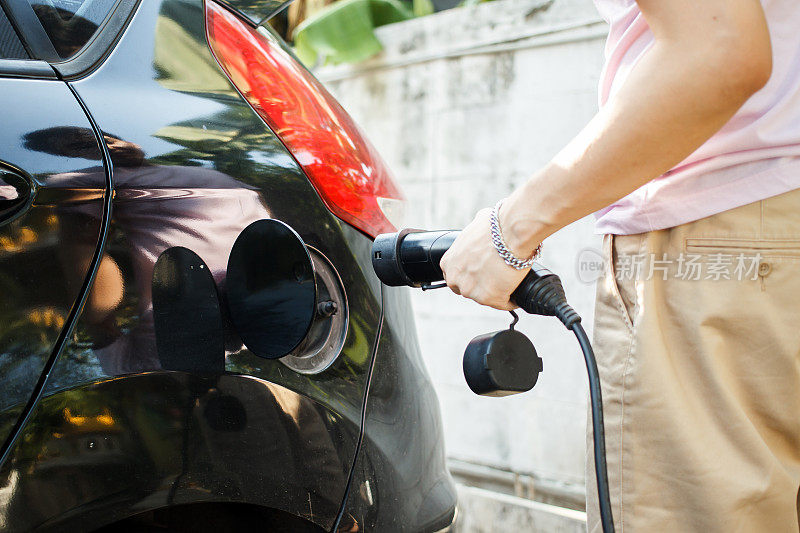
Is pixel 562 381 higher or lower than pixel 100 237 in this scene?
lower

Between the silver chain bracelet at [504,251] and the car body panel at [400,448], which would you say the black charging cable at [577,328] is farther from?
the car body panel at [400,448]

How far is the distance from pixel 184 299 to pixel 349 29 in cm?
325

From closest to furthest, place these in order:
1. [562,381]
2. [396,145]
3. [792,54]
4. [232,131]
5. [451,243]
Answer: [792,54] → [451,243] → [232,131] → [562,381] → [396,145]

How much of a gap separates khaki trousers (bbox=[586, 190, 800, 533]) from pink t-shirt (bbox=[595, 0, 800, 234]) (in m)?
0.03

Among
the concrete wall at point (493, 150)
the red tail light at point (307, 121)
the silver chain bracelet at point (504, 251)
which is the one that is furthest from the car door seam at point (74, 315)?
the concrete wall at point (493, 150)

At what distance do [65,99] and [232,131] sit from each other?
0.26 metres

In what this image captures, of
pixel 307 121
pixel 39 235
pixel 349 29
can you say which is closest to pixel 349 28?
pixel 349 29

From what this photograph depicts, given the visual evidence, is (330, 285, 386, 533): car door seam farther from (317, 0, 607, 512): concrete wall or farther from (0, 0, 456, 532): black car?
(317, 0, 607, 512): concrete wall

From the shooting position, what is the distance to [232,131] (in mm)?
1238

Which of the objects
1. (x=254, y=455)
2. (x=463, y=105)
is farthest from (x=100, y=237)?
(x=463, y=105)

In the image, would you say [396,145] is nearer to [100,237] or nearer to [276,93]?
[276,93]

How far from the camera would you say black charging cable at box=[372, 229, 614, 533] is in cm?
101

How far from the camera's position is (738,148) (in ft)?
3.27

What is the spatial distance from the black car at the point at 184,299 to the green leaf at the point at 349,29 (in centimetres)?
276
